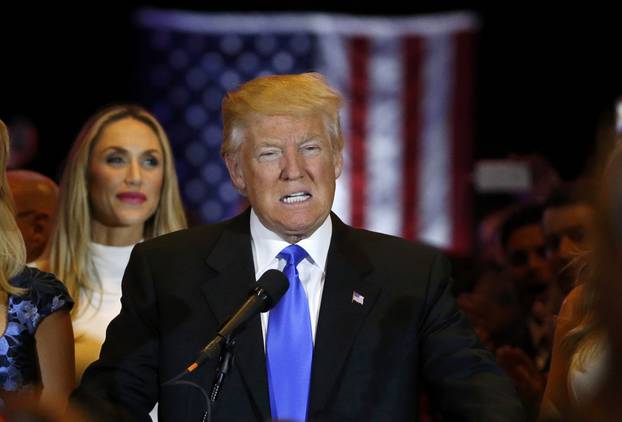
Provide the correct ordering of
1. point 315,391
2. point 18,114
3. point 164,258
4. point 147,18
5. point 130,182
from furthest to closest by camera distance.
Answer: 1. point 147,18
2. point 18,114
3. point 130,182
4. point 164,258
5. point 315,391

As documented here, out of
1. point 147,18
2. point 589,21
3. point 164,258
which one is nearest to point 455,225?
point 589,21

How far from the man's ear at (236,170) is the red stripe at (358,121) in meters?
6.95

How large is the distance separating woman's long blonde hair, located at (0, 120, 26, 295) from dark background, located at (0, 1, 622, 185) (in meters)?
5.45

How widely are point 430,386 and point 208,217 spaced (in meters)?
7.20

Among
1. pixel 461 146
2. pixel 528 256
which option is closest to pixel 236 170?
pixel 528 256

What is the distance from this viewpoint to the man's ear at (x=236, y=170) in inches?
127

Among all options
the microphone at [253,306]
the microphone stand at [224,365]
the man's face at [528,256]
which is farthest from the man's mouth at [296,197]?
the man's face at [528,256]

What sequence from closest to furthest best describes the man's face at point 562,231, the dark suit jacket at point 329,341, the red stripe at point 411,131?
the dark suit jacket at point 329,341
the man's face at point 562,231
the red stripe at point 411,131

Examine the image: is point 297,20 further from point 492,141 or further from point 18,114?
point 18,114

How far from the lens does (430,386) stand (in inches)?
116

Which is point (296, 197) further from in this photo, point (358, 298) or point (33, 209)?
point (33, 209)

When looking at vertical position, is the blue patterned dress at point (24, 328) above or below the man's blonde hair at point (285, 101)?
below

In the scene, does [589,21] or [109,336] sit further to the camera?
[589,21]

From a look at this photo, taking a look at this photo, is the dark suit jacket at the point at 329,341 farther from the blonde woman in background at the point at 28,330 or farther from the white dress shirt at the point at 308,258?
the blonde woman in background at the point at 28,330
